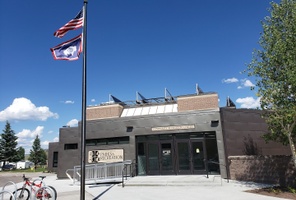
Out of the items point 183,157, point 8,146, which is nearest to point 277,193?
point 183,157

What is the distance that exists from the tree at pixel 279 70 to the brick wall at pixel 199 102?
296 inches

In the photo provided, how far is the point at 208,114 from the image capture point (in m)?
17.2

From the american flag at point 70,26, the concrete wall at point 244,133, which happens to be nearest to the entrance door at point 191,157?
the concrete wall at point 244,133

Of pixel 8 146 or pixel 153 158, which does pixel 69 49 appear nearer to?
pixel 153 158

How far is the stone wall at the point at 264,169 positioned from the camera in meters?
13.2

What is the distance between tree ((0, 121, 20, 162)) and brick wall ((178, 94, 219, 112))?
47.0m

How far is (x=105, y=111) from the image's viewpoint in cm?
2227

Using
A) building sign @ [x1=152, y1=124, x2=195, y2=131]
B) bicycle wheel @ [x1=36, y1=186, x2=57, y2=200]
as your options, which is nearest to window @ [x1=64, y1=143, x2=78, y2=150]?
building sign @ [x1=152, y1=124, x2=195, y2=131]

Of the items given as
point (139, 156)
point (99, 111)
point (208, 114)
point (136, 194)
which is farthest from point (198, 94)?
point (136, 194)

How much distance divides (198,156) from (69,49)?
11.0 metres

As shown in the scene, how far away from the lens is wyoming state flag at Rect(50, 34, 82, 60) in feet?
32.8

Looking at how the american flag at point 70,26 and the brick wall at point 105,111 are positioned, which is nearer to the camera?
the american flag at point 70,26

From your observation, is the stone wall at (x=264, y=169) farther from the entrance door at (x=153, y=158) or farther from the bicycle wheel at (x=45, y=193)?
the bicycle wheel at (x=45, y=193)

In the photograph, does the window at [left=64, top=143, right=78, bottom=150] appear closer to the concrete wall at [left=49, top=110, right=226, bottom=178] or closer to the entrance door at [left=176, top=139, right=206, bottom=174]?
the concrete wall at [left=49, top=110, right=226, bottom=178]
